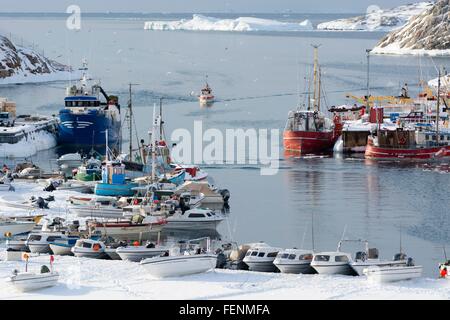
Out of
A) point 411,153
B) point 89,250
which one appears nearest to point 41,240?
point 89,250

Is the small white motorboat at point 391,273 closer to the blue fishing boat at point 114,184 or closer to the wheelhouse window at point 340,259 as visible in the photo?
the wheelhouse window at point 340,259

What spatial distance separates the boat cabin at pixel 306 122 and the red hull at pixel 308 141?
1048mm

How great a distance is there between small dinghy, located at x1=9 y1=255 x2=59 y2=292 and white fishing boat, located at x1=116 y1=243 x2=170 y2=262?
377 centimetres

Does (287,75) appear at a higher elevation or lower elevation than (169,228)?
higher

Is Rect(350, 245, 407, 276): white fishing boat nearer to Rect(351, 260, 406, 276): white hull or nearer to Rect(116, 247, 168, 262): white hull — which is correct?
Rect(351, 260, 406, 276): white hull

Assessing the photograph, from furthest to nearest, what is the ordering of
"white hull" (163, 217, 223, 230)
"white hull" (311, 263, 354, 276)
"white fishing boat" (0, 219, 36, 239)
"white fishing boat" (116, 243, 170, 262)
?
"white hull" (163, 217, 223, 230), "white fishing boat" (0, 219, 36, 239), "white fishing boat" (116, 243, 170, 262), "white hull" (311, 263, 354, 276)

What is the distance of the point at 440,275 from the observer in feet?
99.8

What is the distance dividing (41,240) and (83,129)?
30781mm

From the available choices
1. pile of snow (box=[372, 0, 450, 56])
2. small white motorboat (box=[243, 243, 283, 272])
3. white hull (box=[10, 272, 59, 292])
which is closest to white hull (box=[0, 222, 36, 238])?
small white motorboat (box=[243, 243, 283, 272])

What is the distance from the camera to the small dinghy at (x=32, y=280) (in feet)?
90.6

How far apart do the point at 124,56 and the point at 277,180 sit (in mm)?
101228

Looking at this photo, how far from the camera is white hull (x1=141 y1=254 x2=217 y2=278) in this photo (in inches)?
1148
